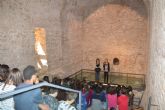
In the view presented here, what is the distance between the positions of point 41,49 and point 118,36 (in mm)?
5396

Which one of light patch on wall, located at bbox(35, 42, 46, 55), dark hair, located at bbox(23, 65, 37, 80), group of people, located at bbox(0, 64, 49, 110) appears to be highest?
light patch on wall, located at bbox(35, 42, 46, 55)

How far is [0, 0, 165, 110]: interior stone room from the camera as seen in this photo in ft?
29.5

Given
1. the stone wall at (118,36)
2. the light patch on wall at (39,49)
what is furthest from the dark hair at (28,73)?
the stone wall at (118,36)

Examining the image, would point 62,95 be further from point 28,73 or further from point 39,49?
point 39,49

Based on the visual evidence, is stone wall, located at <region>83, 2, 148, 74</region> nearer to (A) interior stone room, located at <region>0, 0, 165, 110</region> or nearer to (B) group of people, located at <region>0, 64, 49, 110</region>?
(A) interior stone room, located at <region>0, 0, 165, 110</region>

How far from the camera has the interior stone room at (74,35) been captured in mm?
8984

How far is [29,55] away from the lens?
9852 mm

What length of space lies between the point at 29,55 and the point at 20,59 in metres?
0.59

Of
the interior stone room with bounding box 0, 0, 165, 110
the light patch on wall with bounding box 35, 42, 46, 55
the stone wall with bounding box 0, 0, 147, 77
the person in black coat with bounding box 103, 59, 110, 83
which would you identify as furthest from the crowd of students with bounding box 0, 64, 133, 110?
the person in black coat with bounding box 103, 59, 110, 83

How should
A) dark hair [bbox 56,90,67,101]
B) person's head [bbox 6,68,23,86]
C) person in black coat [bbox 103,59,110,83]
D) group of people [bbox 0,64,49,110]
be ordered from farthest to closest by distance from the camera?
1. person in black coat [bbox 103,59,110,83]
2. dark hair [bbox 56,90,67,101]
3. person's head [bbox 6,68,23,86]
4. group of people [bbox 0,64,49,110]

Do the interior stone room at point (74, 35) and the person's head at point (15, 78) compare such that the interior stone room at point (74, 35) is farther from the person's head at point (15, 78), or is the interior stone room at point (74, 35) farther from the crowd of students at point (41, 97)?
the person's head at point (15, 78)

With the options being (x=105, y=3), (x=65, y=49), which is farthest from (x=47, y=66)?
(x=105, y=3)

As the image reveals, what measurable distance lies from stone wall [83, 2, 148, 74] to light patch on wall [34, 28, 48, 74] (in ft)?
14.6

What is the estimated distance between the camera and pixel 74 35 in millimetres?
13539
